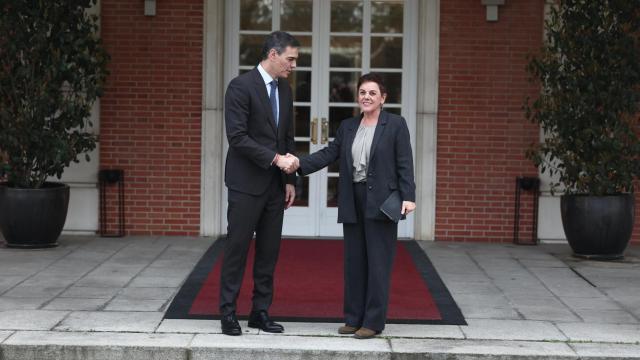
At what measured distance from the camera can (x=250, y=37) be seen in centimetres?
1080

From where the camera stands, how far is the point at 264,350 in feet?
19.9

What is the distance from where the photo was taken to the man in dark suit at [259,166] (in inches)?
244

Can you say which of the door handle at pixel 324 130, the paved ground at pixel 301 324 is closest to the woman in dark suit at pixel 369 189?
the paved ground at pixel 301 324

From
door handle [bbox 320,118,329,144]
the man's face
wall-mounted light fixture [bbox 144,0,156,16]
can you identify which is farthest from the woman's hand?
wall-mounted light fixture [bbox 144,0,156,16]

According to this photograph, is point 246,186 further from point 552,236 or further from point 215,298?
point 552,236

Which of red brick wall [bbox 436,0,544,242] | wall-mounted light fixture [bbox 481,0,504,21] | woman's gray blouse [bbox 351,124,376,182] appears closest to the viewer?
woman's gray blouse [bbox 351,124,376,182]

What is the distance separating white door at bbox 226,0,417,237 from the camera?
10.8m

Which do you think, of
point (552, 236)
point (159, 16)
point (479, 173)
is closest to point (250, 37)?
point (159, 16)

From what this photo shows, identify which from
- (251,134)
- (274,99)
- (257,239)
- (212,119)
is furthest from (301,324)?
(212,119)

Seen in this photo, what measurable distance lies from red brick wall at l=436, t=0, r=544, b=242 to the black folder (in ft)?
14.7

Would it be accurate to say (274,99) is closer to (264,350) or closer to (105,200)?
(264,350)

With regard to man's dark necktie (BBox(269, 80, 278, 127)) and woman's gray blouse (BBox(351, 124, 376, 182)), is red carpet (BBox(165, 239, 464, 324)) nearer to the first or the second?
woman's gray blouse (BBox(351, 124, 376, 182))

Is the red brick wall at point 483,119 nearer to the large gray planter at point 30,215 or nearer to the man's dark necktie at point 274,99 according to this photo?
the large gray planter at point 30,215

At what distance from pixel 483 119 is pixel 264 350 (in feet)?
17.0
